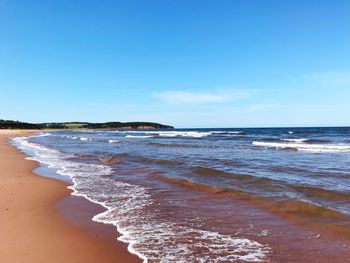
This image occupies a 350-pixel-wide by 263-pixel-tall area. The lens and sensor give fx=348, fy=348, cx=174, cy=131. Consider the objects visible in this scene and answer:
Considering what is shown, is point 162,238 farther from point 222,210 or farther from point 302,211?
point 302,211

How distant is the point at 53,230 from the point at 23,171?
927 cm

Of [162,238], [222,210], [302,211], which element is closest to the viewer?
[162,238]

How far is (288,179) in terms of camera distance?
12.5 metres

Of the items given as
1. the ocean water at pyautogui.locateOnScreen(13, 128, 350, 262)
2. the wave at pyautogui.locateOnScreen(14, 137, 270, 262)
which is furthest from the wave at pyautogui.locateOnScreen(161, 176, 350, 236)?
the wave at pyautogui.locateOnScreen(14, 137, 270, 262)

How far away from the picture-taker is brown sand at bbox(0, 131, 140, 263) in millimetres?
5289

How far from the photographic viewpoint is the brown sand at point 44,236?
5289mm

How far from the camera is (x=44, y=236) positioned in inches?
247

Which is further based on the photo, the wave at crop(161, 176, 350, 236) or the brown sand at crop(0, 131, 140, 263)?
the wave at crop(161, 176, 350, 236)

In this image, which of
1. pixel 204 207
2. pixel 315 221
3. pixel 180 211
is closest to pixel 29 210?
pixel 180 211

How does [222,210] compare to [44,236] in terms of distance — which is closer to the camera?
[44,236]

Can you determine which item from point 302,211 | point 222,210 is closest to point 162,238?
point 222,210

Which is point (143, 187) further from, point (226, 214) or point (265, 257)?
point (265, 257)

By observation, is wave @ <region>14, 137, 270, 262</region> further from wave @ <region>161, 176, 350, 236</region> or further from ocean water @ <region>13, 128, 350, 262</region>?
wave @ <region>161, 176, 350, 236</region>

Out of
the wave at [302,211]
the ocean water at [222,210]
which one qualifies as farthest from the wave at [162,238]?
the wave at [302,211]
